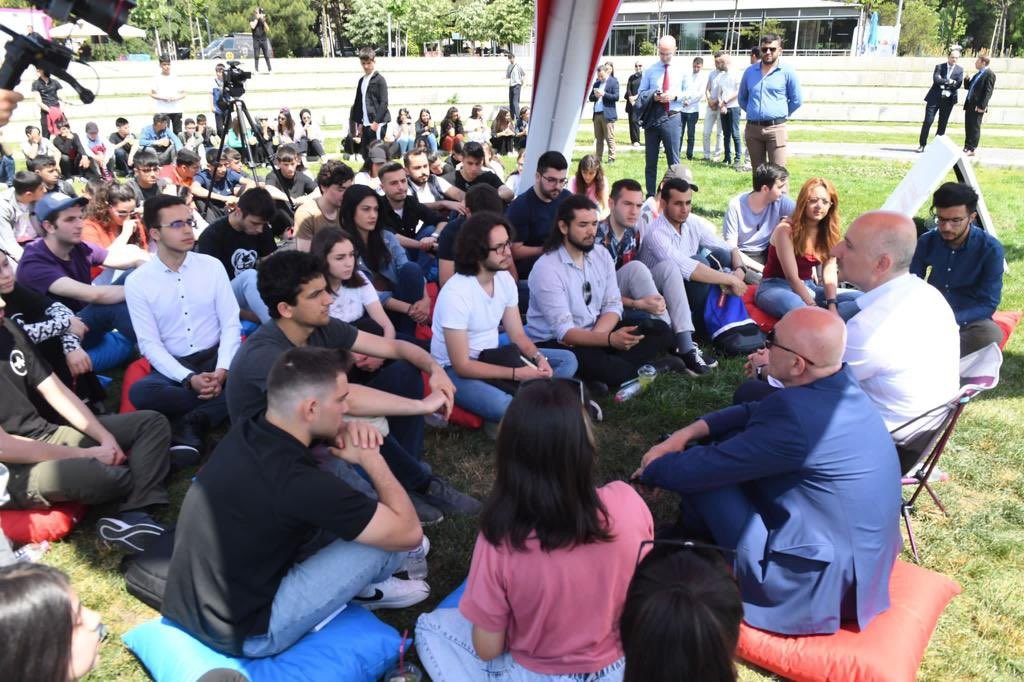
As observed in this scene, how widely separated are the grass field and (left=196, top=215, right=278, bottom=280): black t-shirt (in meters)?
2.04

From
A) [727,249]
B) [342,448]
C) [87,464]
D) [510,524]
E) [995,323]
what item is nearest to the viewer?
[510,524]

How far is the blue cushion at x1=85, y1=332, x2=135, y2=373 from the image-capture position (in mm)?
5180

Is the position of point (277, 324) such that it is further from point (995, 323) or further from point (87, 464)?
point (995, 323)

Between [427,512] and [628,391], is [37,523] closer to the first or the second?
[427,512]

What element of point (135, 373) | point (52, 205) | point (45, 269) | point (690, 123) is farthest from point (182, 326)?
point (690, 123)

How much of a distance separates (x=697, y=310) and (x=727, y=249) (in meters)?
0.75

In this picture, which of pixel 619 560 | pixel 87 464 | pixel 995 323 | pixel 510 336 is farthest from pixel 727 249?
pixel 87 464

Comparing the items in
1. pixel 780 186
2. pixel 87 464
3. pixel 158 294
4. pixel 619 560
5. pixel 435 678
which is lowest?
pixel 435 678

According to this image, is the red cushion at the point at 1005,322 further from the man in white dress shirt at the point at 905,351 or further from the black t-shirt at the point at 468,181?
the black t-shirt at the point at 468,181

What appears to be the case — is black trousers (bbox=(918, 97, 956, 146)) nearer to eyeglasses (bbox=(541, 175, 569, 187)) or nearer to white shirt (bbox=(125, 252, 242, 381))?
eyeglasses (bbox=(541, 175, 569, 187))

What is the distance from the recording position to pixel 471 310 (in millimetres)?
4207

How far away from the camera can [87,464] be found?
3367 mm

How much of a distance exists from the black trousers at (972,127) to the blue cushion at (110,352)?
577 inches

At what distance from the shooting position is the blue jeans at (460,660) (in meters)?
2.28
